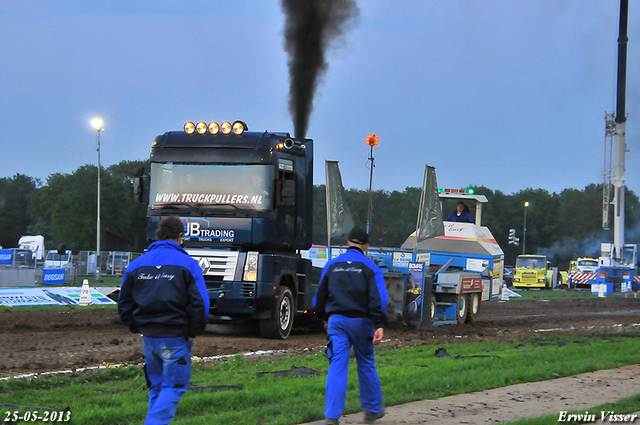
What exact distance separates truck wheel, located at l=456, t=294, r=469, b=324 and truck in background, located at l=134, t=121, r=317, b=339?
18.7 feet

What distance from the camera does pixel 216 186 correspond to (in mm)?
12883

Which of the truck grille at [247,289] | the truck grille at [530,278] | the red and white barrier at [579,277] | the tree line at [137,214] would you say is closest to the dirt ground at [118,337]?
the truck grille at [247,289]

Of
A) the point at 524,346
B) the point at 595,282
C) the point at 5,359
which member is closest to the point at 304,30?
the point at 524,346

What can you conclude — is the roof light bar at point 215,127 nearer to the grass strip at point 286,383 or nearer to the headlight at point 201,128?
the headlight at point 201,128

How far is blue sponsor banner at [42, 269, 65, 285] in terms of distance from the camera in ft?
101

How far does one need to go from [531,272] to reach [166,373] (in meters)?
51.1

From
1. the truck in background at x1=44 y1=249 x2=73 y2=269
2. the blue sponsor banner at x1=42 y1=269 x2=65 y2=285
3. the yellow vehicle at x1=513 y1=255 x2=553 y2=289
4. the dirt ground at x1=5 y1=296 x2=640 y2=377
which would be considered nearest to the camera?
the dirt ground at x1=5 y1=296 x2=640 y2=377

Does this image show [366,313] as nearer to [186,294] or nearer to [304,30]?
[186,294]

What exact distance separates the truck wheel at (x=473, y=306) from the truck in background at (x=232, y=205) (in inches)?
260

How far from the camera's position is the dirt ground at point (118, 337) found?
33.3ft

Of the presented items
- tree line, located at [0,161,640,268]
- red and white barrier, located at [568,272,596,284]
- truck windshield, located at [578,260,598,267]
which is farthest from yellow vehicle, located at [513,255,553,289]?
tree line, located at [0,161,640,268]

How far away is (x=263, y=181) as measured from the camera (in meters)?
12.8

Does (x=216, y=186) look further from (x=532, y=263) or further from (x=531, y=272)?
(x=532, y=263)

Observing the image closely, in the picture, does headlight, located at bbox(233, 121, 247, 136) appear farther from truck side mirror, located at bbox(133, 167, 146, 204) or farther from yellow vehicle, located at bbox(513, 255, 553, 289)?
yellow vehicle, located at bbox(513, 255, 553, 289)
